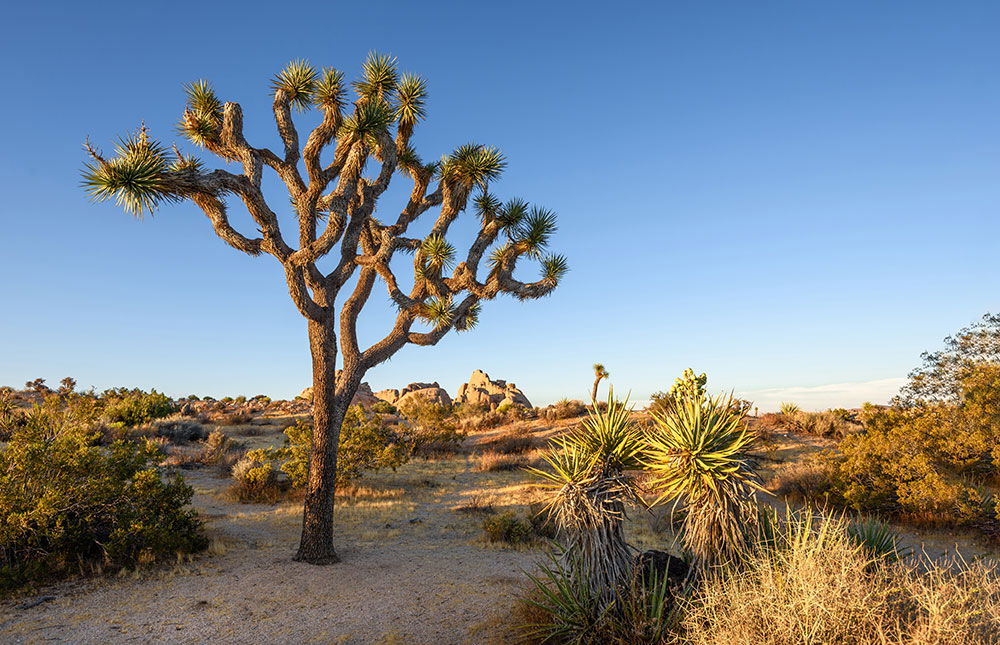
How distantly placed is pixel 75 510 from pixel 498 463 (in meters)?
13.4

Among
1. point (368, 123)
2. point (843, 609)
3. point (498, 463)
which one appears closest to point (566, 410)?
point (498, 463)

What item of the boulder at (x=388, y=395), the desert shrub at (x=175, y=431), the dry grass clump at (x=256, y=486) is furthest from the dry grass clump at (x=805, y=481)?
the boulder at (x=388, y=395)

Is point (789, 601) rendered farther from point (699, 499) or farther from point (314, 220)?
point (314, 220)

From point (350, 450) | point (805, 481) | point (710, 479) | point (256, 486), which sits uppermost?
point (710, 479)

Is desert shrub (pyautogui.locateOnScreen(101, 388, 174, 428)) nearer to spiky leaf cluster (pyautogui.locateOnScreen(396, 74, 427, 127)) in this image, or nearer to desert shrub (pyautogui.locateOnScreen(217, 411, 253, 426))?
desert shrub (pyautogui.locateOnScreen(217, 411, 253, 426))

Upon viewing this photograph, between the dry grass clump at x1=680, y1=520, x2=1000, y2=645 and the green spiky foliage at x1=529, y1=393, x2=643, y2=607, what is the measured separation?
1.20m

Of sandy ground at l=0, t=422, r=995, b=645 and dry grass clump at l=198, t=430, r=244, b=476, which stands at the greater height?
dry grass clump at l=198, t=430, r=244, b=476

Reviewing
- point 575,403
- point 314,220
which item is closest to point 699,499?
point 314,220

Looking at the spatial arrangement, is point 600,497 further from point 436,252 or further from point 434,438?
point 434,438

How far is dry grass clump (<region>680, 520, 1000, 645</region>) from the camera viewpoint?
12.3 feet

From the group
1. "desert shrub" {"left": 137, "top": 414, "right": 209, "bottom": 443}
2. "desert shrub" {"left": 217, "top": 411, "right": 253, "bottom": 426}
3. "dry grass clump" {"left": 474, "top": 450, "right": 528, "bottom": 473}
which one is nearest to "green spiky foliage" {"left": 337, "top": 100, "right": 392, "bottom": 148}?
"dry grass clump" {"left": 474, "top": 450, "right": 528, "bottom": 473}

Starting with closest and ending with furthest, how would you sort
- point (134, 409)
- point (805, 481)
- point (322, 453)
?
point (322, 453) → point (805, 481) → point (134, 409)

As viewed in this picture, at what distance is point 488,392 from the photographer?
162 feet

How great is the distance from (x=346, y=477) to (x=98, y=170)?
10.3m
